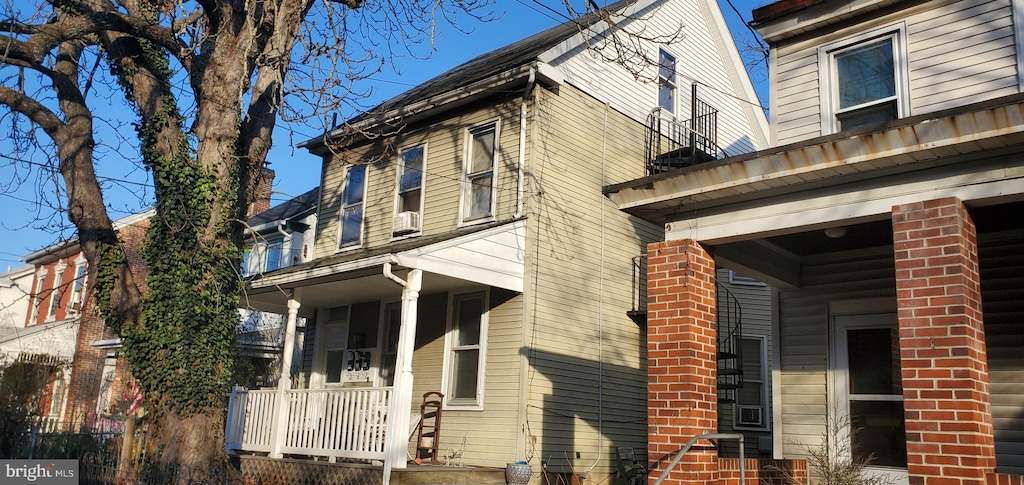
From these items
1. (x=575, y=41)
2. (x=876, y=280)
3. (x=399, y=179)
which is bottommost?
(x=876, y=280)

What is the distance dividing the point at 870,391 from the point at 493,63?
28.7 ft

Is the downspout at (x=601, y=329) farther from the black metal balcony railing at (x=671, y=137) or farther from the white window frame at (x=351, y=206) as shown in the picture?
the white window frame at (x=351, y=206)

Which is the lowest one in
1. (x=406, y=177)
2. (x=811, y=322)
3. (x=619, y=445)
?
(x=619, y=445)

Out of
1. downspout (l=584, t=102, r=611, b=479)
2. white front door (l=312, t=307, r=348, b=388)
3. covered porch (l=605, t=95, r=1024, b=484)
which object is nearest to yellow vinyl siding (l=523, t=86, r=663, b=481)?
downspout (l=584, t=102, r=611, b=479)

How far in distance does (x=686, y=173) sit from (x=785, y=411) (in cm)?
344

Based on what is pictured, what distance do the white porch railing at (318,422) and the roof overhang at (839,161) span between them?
4739 millimetres

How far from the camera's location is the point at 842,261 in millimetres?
8500

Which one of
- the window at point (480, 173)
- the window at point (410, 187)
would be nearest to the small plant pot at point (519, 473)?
the window at point (480, 173)

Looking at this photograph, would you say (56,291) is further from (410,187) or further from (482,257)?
(482,257)

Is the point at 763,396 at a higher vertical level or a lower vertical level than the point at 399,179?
lower

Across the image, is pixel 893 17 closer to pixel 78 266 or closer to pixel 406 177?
pixel 406 177

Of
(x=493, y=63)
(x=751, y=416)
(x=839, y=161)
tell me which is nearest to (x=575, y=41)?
(x=493, y=63)

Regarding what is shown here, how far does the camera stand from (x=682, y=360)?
6.61 meters

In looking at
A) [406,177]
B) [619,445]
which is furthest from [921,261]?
[406,177]
